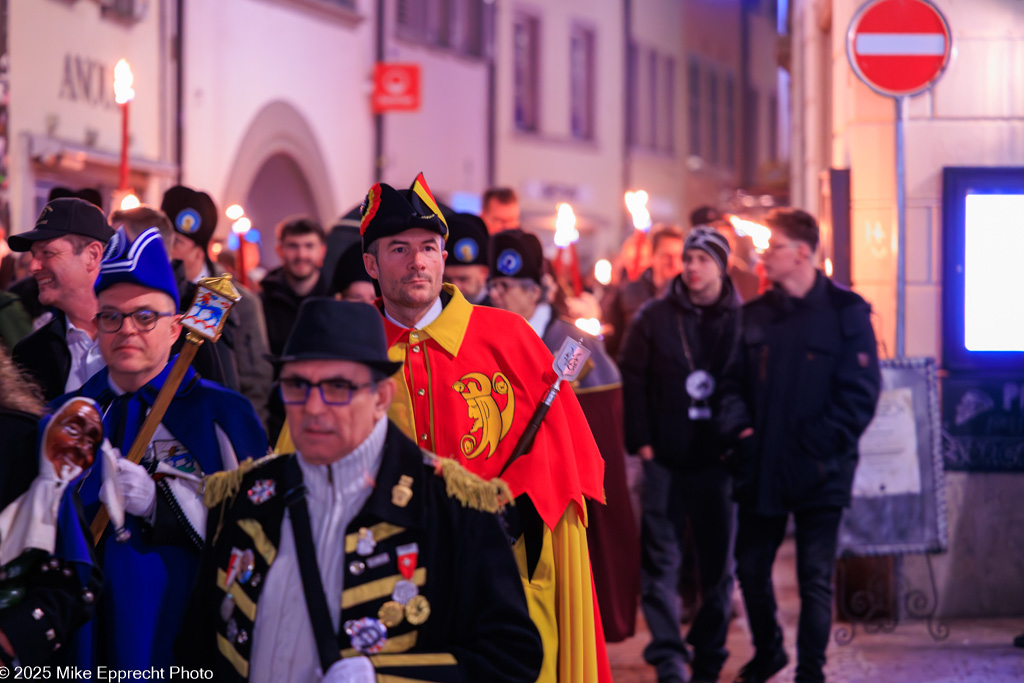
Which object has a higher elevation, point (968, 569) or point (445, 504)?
point (445, 504)

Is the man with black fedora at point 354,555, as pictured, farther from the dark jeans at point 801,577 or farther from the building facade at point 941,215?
the building facade at point 941,215

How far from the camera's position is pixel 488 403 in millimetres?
4215

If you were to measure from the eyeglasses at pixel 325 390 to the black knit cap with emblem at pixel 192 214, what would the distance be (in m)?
4.00

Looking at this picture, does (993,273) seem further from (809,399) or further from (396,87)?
(396,87)

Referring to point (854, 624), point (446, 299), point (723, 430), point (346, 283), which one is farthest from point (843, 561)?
point (446, 299)

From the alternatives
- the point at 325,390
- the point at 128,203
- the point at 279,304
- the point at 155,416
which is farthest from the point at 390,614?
the point at 279,304

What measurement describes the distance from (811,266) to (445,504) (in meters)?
3.93

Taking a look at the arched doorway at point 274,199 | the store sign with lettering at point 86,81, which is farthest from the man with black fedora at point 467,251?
the arched doorway at point 274,199

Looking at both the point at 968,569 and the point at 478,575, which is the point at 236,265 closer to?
the point at 968,569

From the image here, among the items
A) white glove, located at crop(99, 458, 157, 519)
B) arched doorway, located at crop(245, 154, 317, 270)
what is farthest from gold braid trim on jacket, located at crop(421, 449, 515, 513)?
arched doorway, located at crop(245, 154, 317, 270)

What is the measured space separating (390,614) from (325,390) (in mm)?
446

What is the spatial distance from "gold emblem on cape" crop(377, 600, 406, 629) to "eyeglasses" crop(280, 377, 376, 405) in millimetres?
395

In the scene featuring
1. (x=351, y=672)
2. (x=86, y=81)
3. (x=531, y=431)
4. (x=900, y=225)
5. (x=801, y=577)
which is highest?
(x=86, y=81)

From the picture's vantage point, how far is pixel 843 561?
796cm
